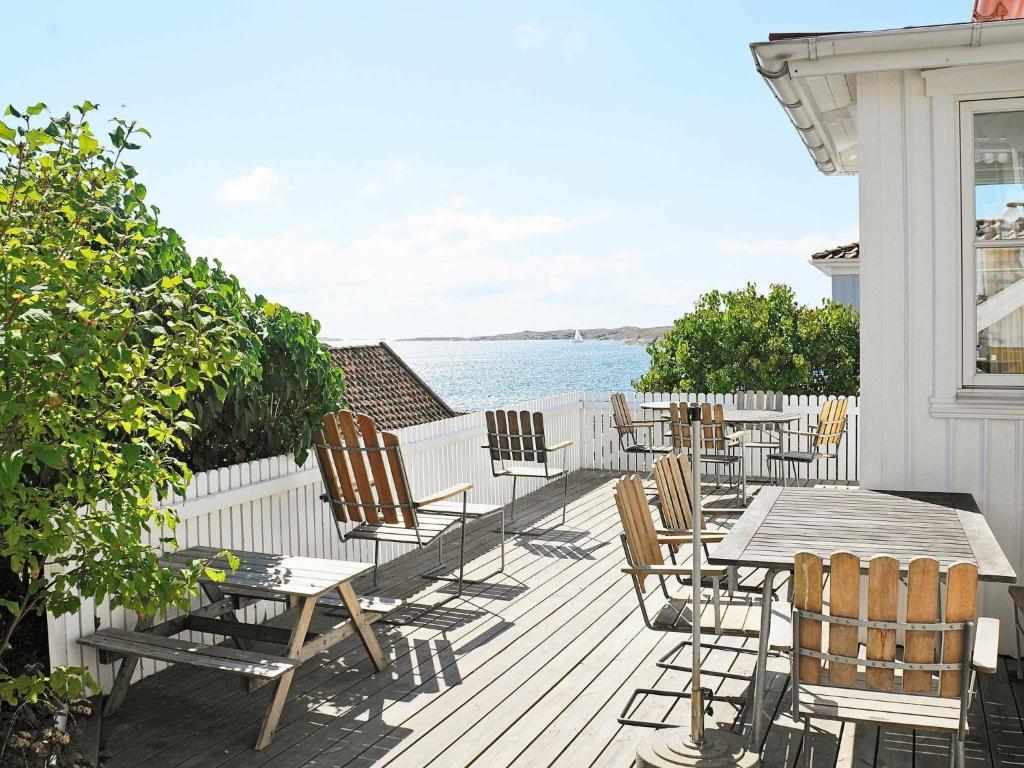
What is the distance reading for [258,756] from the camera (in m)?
3.88

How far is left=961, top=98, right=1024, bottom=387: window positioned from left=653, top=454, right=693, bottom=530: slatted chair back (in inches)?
59.8

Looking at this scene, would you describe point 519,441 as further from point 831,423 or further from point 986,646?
point 986,646

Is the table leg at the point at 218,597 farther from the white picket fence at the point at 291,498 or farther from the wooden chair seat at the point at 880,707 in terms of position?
the wooden chair seat at the point at 880,707

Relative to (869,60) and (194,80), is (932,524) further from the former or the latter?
(194,80)

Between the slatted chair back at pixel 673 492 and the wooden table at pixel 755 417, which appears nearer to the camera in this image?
the slatted chair back at pixel 673 492

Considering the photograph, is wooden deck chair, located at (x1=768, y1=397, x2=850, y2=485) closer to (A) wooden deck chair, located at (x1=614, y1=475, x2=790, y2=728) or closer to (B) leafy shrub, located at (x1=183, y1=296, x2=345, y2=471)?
(B) leafy shrub, located at (x1=183, y1=296, x2=345, y2=471)

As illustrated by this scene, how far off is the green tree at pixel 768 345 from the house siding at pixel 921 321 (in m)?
8.43

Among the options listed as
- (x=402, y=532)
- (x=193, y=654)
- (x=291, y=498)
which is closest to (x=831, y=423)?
(x=402, y=532)

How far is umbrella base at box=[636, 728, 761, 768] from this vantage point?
346cm

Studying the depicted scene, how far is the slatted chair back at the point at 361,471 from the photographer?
19.0 feet

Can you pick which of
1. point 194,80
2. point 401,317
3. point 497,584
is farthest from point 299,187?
point 497,584

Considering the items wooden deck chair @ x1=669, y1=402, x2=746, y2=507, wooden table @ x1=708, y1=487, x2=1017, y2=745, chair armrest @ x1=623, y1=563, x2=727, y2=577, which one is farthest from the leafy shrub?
wooden deck chair @ x1=669, y1=402, x2=746, y2=507

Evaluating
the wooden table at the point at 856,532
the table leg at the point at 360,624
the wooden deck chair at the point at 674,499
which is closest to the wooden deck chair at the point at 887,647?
the wooden table at the point at 856,532

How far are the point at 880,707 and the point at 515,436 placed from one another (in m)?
5.74
